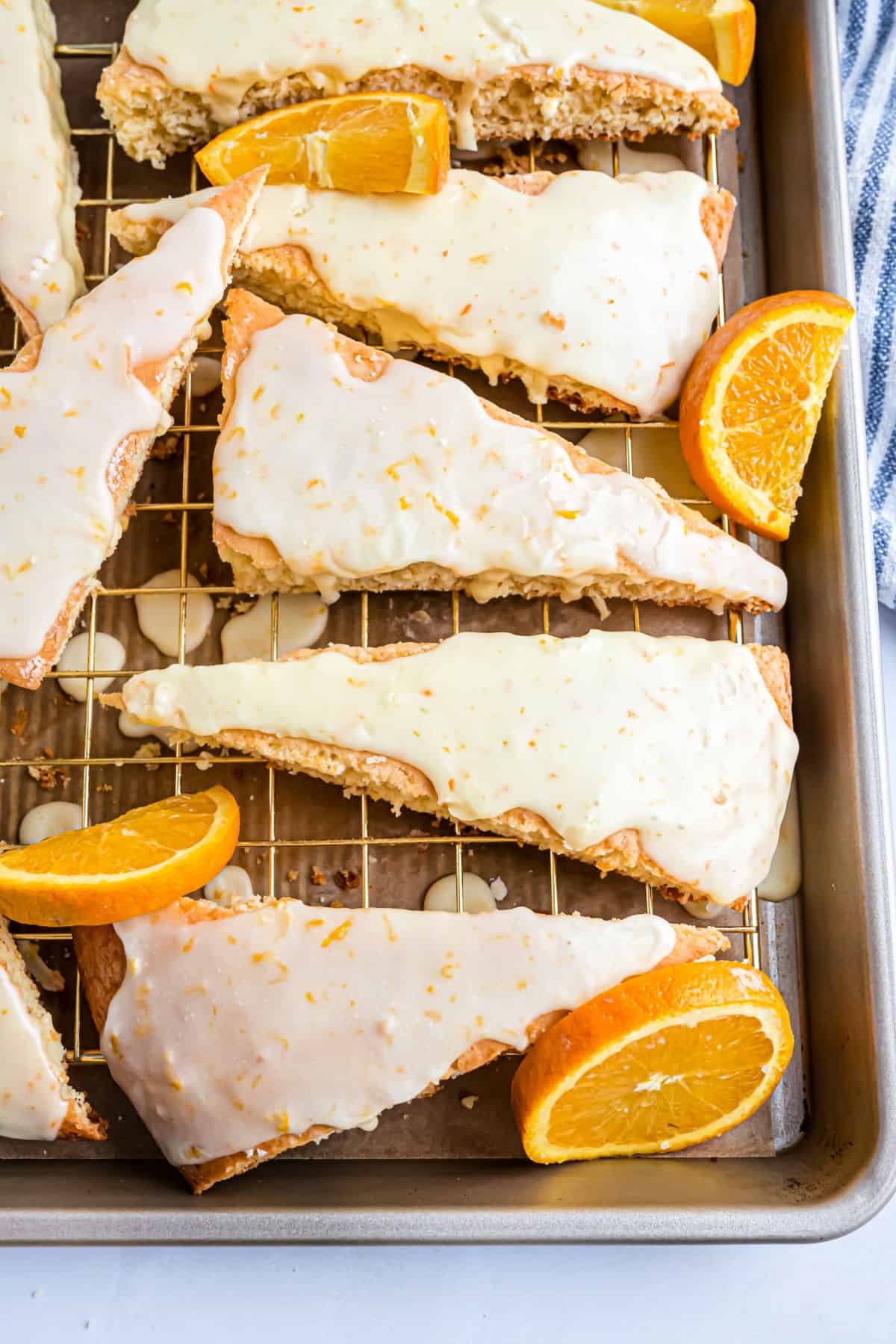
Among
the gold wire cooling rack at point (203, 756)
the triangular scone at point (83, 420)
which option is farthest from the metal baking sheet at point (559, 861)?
the triangular scone at point (83, 420)

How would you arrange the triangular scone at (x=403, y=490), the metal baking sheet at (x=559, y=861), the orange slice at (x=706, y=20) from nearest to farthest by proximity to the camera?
the metal baking sheet at (x=559, y=861) → the triangular scone at (x=403, y=490) → the orange slice at (x=706, y=20)

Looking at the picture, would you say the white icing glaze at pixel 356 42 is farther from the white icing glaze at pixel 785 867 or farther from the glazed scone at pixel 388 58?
the white icing glaze at pixel 785 867

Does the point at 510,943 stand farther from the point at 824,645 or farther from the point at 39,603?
the point at 39,603

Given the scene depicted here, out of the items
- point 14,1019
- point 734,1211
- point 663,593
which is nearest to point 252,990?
point 14,1019

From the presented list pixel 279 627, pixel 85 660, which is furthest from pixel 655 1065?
pixel 85 660

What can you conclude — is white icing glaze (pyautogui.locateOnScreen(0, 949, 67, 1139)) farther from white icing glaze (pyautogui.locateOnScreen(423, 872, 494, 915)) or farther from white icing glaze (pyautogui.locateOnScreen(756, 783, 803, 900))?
white icing glaze (pyautogui.locateOnScreen(756, 783, 803, 900))

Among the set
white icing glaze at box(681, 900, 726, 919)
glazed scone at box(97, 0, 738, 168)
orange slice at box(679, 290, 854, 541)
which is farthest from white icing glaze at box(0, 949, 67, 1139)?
glazed scone at box(97, 0, 738, 168)
